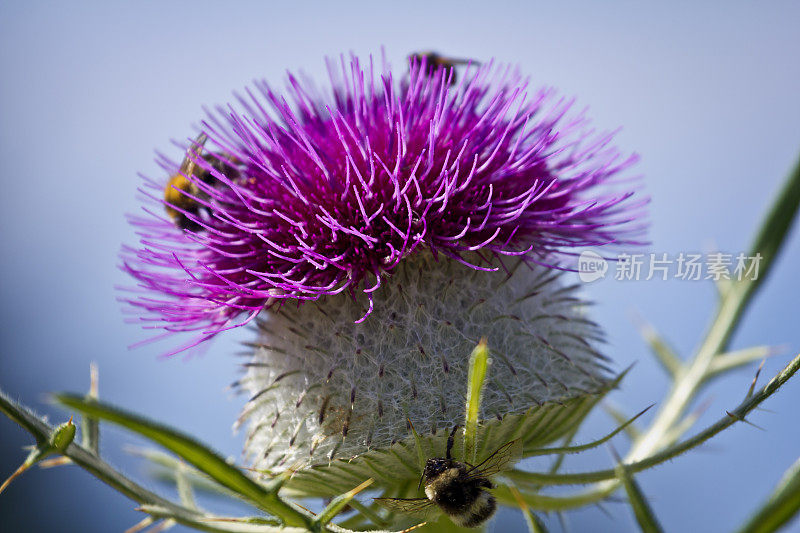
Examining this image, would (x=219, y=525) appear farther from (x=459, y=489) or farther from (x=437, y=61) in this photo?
(x=437, y=61)

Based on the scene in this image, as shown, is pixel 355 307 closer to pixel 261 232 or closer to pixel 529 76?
pixel 261 232

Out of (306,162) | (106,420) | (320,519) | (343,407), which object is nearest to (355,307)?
(343,407)

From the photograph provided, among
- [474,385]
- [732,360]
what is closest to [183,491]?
[474,385]

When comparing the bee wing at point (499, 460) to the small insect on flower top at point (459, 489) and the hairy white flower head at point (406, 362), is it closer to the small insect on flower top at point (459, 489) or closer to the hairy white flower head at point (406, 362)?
the small insect on flower top at point (459, 489)

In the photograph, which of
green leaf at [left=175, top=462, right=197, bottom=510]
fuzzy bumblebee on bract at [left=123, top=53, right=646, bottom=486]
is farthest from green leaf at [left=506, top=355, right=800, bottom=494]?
green leaf at [left=175, top=462, right=197, bottom=510]

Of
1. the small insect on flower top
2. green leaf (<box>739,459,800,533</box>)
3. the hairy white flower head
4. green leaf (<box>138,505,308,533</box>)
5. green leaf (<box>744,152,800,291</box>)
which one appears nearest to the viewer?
green leaf (<box>739,459,800,533</box>)

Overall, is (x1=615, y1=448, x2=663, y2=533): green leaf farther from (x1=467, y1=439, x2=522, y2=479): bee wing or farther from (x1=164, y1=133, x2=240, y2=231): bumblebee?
(x1=164, y1=133, x2=240, y2=231): bumblebee

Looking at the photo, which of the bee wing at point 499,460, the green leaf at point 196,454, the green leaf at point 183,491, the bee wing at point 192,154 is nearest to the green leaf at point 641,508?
the bee wing at point 499,460
